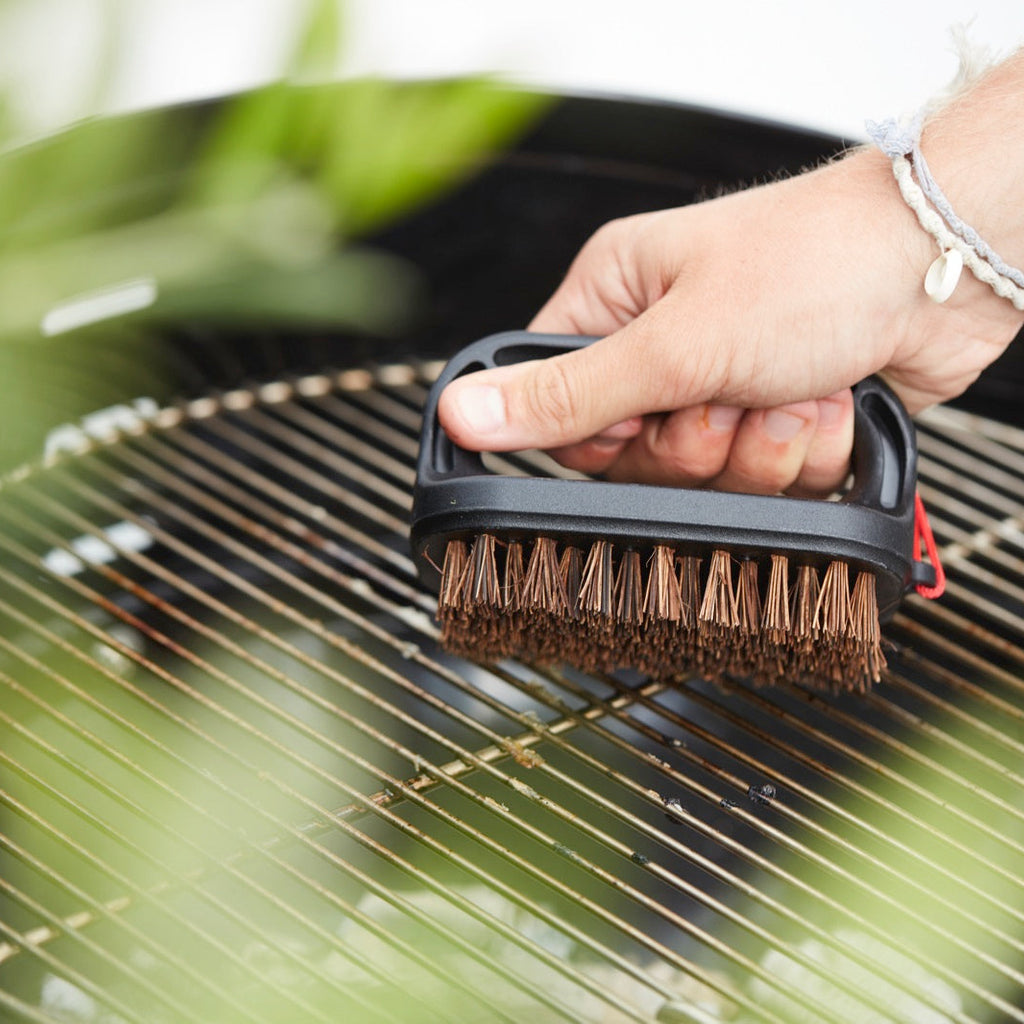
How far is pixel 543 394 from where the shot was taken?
29.6 inches

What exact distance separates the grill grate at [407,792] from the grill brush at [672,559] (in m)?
0.09

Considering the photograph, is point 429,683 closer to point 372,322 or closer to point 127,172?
point 372,322

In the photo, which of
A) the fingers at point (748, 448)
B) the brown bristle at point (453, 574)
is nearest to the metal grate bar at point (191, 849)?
the brown bristle at point (453, 574)

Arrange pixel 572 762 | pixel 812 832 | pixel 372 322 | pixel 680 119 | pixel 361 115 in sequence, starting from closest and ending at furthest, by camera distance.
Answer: pixel 361 115 < pixel 812 832 < pixel 572 762 < pixel 680 119 < pixel 372 322

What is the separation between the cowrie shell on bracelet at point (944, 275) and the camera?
722mm

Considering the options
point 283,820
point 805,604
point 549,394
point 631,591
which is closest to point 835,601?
point 805,604

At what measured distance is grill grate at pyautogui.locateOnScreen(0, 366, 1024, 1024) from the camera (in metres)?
0.66

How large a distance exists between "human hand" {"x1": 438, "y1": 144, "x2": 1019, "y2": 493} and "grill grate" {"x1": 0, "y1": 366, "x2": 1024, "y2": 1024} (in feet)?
0.64

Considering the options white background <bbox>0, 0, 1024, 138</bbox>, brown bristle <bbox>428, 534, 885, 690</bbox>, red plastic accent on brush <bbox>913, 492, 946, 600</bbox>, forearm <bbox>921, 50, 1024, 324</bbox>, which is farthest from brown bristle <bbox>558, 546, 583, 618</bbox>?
white background <bbox>0, 0, 1024, 138</bbox>

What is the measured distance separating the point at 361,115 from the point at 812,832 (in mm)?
576

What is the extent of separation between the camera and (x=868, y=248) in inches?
28.8

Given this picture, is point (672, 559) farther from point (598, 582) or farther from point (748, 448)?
point (748, 448)

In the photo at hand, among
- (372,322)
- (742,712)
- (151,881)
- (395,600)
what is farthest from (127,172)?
(742,712)

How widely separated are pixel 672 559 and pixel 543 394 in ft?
0.49
